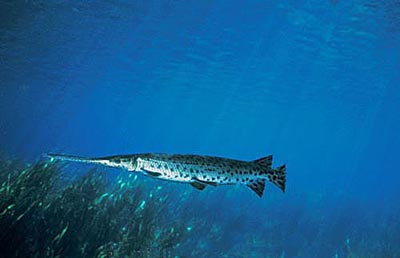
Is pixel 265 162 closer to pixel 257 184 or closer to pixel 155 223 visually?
pixel 257 184

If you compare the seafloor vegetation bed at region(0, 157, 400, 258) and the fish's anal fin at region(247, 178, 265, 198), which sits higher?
the fish's anal fin at region(247, 178, 265, 198)

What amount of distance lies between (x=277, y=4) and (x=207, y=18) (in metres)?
4.60

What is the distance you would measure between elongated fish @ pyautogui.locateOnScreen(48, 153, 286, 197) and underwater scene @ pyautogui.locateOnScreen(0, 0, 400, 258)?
0.7 inches

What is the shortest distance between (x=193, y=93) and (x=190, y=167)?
42739mm

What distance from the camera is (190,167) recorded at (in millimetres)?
4125

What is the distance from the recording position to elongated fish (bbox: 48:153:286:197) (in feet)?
13.5

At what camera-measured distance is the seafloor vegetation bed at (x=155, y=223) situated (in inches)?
265

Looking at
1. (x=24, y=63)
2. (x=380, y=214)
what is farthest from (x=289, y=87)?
(x=24, y=63)

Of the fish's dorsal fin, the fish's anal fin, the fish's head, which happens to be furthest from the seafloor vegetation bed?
the fish's dorsal fin

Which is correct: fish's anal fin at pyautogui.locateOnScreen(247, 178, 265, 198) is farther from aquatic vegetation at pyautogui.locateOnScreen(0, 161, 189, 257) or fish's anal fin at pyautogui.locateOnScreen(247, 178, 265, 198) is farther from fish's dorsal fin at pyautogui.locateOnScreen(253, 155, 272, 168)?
aquatic vegetation at pyautogui.locateOnScreen(0, 161, 189, 257)

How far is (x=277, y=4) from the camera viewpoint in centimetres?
1833

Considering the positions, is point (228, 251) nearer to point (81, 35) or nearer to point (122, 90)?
point (81, 35)

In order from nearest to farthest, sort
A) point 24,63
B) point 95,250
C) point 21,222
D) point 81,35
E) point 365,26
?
point 21,222
point 95,250
point 365,26
point 81,35
point 24,63

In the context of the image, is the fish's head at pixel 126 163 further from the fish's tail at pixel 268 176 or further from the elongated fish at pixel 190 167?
the fish's tail at pixel 268 176
